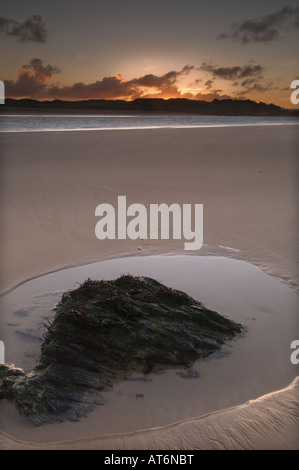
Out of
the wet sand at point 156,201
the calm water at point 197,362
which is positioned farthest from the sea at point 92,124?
the calm water at point 197,362

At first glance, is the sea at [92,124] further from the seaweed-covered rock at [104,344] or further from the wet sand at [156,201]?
the seaweed-covered rock at [104,344]

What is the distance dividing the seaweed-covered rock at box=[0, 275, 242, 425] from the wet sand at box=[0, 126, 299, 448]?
32cm

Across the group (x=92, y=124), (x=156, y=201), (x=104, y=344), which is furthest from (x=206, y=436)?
(x=92, y=124)

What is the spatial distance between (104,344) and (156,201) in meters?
5.13

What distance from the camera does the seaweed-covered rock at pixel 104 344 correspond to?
263 cm

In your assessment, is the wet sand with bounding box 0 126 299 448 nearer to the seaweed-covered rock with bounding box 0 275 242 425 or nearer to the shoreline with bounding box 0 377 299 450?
the shoreline with bounding box 0 377 299 450

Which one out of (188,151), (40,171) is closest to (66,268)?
(40,171)

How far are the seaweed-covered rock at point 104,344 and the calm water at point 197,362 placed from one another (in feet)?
0.30

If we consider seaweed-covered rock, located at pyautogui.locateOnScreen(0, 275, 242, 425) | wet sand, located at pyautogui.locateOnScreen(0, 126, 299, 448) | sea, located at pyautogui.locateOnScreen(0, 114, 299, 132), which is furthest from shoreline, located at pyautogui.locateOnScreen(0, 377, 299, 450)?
sea, located at pyautogui.locateOnScreen(0, 114, 299, 132)

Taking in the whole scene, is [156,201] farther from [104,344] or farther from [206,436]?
[206,436]

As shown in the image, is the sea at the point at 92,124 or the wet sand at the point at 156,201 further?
the sea at the point at 92,124

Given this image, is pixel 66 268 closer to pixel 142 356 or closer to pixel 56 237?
pixel 56 237

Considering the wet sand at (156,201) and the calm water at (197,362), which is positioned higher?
the wet sand at (156,201)

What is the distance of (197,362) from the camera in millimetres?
3012
